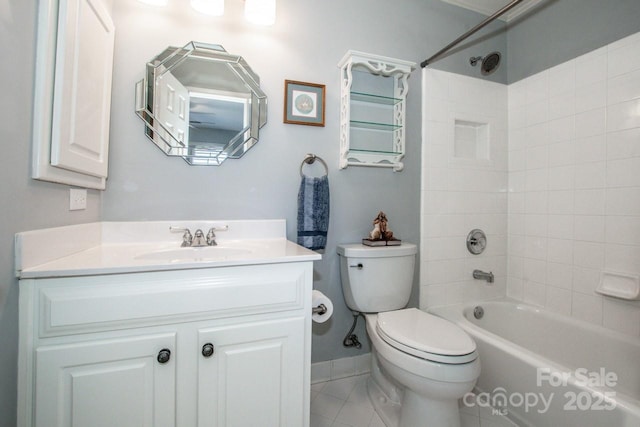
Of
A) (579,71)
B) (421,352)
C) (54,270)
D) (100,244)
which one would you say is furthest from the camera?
(579,71)

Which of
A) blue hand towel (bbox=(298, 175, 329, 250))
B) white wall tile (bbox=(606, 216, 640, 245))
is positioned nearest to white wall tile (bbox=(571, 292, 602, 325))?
white wall tile (bbox=(606, 216, 640, 245))

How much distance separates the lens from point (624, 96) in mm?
1390

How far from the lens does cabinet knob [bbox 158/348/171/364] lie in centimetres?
79

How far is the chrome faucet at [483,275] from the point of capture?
1785 millimetres

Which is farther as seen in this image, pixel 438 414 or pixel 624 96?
pixel 624 96

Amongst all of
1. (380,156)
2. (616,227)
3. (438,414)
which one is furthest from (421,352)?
(616,227)

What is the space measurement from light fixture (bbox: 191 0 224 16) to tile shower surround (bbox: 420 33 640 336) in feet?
4.07

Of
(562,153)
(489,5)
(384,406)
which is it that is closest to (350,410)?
(384,406)

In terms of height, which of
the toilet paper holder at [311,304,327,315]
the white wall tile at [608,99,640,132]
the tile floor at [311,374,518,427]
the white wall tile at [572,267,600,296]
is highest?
the white wall tile at [608,99,640,132]

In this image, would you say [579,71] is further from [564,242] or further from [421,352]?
[421,352]

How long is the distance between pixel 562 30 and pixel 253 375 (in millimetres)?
2490

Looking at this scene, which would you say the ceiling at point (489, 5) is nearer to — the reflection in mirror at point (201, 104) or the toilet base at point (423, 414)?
the reflection in mirror at point (201, 104)

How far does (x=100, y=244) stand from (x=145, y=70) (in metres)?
0.81

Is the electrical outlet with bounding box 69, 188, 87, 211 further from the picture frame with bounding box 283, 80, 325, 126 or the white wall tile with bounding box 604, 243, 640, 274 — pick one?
the white wall tile with bounding box 604, 243, 640, 274
